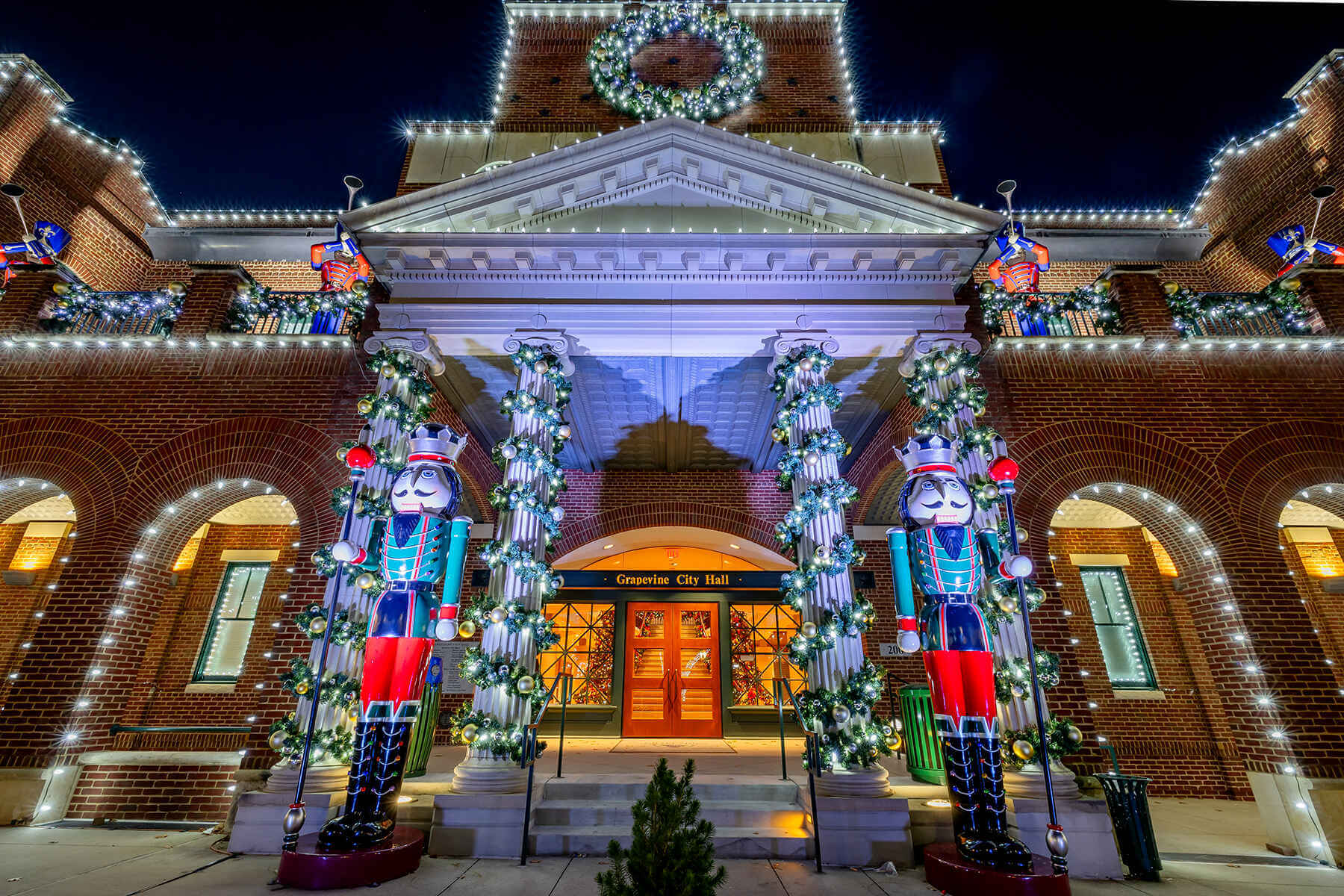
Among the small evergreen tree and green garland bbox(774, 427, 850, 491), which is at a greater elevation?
green garland bbox(774, 427, 850, 491)

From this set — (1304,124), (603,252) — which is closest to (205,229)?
(603,252)

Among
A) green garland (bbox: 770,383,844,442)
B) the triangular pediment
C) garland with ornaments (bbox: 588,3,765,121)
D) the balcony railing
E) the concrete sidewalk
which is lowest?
the concrete sidewalk

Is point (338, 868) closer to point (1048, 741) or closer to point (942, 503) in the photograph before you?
point (942, 503)

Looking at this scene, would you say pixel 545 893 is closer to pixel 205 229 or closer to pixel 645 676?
pixel 645 676

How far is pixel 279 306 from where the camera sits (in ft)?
26.5

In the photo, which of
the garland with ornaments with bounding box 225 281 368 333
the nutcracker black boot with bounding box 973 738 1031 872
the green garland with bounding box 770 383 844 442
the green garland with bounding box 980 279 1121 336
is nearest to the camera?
the nutcracker black boot with bounding box 973 738 1031 872

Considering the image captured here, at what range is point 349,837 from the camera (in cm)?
402

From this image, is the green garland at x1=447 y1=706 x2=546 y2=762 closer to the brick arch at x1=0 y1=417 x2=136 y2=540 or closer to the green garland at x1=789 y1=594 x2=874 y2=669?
the green garland at x1=789 y1=594 x2=874 y2=669

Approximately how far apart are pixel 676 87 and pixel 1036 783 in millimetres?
12345

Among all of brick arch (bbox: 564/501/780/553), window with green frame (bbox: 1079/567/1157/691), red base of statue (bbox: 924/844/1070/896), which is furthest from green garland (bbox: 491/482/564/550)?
window with green frame (bbox: 1079/567/1157/691)

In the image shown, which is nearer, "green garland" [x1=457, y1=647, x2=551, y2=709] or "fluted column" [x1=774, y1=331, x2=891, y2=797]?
"fluted column" [x1=774, y1=331, x2=891, y2=797]

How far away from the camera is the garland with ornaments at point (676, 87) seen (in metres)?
11.0

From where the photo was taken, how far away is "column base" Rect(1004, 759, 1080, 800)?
482 centimetres

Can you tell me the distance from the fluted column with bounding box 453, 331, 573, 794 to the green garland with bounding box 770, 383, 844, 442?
2.43m
